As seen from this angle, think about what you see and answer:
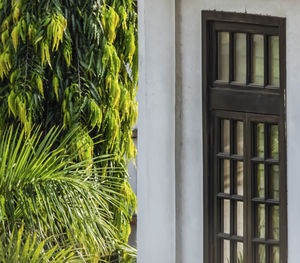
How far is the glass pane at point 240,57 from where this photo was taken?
7980 mm

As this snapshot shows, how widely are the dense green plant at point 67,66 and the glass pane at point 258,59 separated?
8.48 feet

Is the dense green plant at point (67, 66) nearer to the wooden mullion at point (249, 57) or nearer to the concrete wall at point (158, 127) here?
the concrete wall at point (158, 127)

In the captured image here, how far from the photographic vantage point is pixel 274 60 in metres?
7.81

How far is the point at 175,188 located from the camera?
8.51 metres

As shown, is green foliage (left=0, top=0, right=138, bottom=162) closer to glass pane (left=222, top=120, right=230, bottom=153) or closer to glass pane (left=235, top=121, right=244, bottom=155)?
glass pane (left=222, top=120, right=230, bottom=153)

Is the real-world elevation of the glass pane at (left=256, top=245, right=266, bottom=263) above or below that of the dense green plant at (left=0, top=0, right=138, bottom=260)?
below

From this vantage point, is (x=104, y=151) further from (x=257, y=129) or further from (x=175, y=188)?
(x=257, y=129)

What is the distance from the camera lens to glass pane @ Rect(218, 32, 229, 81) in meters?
8.09

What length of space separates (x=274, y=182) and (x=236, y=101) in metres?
0.61

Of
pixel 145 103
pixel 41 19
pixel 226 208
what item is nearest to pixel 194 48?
pixel 145 103

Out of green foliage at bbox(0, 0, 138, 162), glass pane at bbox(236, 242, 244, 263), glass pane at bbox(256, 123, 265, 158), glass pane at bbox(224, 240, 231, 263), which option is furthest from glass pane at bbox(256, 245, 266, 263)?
green foliage at bbox(0, 0, 138, 162)

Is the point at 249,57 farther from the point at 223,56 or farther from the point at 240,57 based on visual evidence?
the point at 223,56

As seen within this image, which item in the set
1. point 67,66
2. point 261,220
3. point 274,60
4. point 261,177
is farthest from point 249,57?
point 67,66

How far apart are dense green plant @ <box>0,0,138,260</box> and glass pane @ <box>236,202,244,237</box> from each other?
7.59 feet
